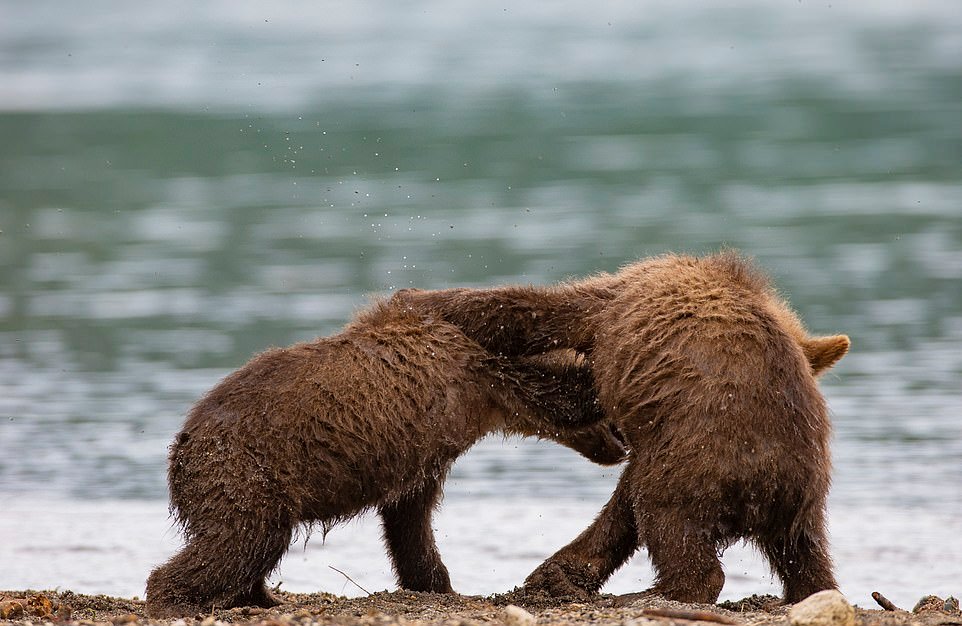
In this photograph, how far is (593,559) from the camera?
7883 mm

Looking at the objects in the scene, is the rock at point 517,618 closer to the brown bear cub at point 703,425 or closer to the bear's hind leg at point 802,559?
the brown bear cub at point 703,425

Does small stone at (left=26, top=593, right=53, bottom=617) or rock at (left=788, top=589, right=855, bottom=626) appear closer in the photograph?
rock at (left=788, top=589, right=855, bottom=626)

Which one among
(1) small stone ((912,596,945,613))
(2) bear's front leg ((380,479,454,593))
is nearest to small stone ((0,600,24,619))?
(2) bear's front leg ((380,479,454,593))

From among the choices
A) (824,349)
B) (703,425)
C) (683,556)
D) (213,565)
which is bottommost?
(683,556)

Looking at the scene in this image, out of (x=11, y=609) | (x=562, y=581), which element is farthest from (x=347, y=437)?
(x=11, y=609)

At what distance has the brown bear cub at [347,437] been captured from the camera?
285 inches

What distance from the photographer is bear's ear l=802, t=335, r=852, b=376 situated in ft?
25.6

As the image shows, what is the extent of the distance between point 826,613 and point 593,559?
5.53 feet

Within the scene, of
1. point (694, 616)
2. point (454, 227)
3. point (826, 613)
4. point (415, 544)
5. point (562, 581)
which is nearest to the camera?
point (826, 613)

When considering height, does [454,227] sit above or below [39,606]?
above

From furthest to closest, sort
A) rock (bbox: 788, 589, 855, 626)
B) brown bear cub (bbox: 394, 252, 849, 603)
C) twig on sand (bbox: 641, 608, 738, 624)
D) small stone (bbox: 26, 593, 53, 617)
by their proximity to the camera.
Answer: small stone (bbox: 26, 593, 53, 617)
brown bear cub (bbox: 394, 252, 849, 603)
twig on sand (bbox: 641, 608, 738, 624)
rock (bbox: 788, 589, 855, 626)

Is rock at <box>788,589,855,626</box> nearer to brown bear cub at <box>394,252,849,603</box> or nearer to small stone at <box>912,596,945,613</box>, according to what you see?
brown bear cub at <box>394,252,849,603</box>

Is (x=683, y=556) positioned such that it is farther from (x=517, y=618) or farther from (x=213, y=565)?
(x=213, y=565)

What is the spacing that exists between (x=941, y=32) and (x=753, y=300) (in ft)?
127
